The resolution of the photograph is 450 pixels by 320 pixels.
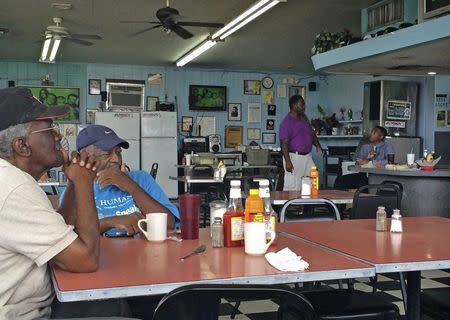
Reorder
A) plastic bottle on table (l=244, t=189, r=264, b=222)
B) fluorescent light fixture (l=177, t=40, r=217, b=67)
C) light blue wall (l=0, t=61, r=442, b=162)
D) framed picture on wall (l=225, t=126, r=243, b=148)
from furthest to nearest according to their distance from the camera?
framed picture on wall (l=225, t=126, r=243, b=148)
light blue wall (l=0, t=61, r=442, b=162)
fluorescent light fixture (l=177, t=40, r=217, b=67)
plastic bottle on table (l=244, t=189, r=264, b=222)

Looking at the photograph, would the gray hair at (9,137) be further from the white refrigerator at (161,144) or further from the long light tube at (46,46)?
the white refrigerator at (161,144)

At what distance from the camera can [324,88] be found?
14883 mm

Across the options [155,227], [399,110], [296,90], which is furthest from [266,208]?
[296,90]

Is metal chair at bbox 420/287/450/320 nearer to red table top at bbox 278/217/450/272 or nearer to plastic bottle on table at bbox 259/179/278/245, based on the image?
red table top at bbox 278/217/450/272

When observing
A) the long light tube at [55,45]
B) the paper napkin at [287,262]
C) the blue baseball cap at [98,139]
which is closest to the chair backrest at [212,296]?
the paper napkin at [287,262]

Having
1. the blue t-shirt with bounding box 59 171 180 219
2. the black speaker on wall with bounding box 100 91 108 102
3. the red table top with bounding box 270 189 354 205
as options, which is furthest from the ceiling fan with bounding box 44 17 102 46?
the blue t-shirt with bounding box 59 171 180 219

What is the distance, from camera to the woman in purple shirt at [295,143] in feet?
24.7

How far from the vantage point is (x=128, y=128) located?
12531mm

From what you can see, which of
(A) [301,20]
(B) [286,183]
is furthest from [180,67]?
(B) [286,183]

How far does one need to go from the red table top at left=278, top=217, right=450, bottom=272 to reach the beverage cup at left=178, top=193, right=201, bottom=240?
0.46 metres

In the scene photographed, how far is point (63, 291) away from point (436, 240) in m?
1.50

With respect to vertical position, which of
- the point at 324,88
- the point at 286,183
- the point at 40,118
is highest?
the point at 324,88

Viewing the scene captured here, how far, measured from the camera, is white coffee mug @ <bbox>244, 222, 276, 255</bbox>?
1.99 m

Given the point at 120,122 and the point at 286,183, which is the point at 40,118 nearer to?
the point at 286,183
